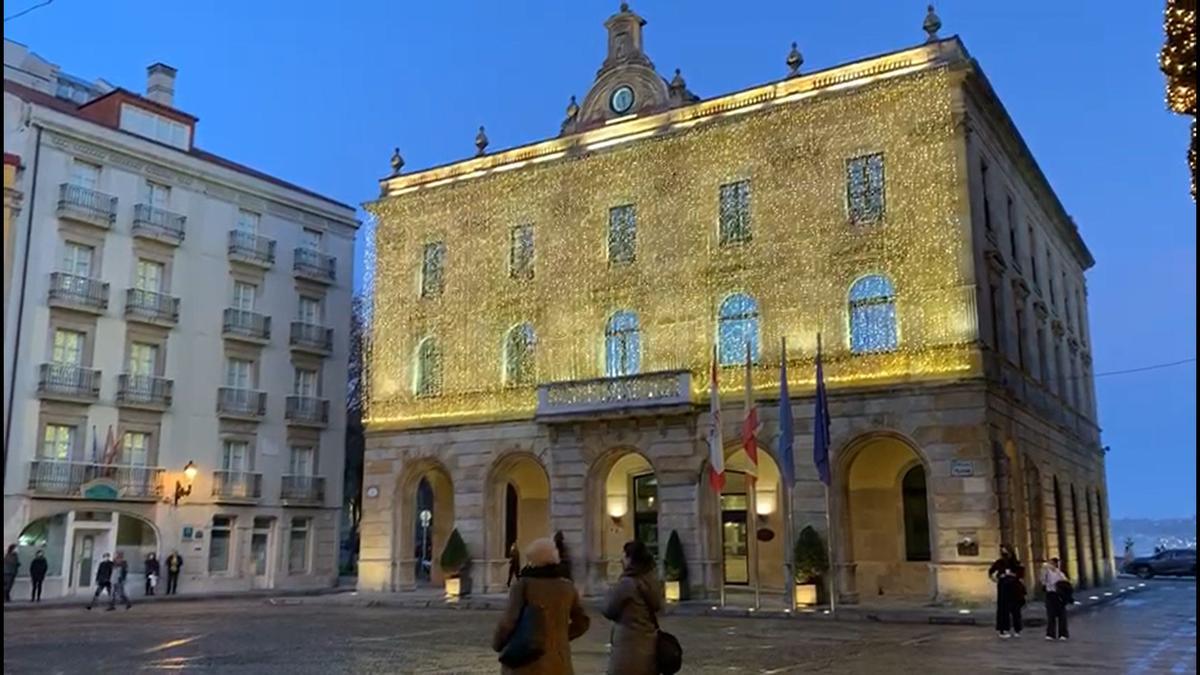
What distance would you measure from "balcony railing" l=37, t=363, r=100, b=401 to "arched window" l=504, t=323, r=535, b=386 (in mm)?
12921

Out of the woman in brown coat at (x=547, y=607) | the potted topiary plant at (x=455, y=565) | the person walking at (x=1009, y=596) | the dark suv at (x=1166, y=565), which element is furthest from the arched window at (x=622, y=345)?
the dark suv at (x=1166, y=565)

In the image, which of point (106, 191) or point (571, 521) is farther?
point (106, 191)

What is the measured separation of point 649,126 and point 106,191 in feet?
58.4

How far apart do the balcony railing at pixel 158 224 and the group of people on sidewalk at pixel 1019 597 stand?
2785 cm

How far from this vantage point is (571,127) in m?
31.2

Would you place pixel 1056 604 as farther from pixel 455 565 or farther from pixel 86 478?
pixel 86 478

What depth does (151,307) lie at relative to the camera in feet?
110

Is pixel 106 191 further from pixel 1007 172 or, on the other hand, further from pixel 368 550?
pixel 1007 172

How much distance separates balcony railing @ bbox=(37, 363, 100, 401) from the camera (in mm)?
30484

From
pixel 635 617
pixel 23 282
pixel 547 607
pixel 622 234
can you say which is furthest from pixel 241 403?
pixel 547 607

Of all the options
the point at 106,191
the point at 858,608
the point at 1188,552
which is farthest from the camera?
the point at 1188,552

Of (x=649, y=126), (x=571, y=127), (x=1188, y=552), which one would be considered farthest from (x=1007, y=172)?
(x=1188, y=552)

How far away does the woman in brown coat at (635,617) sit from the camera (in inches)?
268

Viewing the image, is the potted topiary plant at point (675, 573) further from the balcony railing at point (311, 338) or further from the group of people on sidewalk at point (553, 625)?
the balcony railing at point (311, 338)
